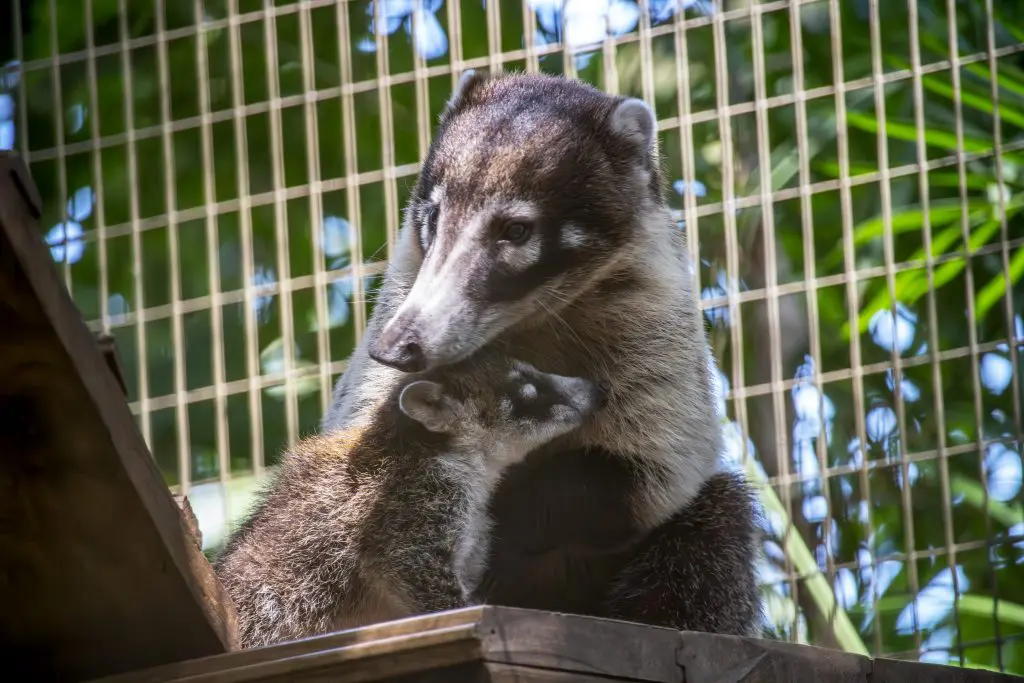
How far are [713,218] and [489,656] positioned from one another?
3015mm

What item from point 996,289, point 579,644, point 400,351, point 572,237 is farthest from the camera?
point 996,289

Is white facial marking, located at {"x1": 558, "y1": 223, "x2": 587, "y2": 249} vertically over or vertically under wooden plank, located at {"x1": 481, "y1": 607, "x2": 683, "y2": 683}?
over

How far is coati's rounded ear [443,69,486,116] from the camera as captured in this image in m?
3.58

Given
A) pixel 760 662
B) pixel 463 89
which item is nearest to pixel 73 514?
pixel 760 662

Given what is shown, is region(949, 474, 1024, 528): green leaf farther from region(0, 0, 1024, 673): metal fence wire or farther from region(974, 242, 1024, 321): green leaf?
region(974, 242, 1024, 321): green leaf

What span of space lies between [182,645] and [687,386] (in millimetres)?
1314

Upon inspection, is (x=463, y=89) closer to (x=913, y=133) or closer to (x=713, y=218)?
(x=713, y=218)

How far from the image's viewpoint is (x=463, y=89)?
3613mm

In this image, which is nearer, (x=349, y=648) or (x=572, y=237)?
(x=349, y=648)

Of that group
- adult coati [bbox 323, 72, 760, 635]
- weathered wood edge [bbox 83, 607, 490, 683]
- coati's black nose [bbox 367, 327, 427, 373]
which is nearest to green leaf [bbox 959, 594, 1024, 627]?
adult coati [bbox 323, 72, 760, 635]

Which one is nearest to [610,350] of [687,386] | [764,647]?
[687,386]

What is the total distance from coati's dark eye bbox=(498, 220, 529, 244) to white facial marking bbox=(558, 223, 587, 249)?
99 millimetres

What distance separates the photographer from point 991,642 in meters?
4.35

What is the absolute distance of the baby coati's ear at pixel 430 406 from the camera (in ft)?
9.71
